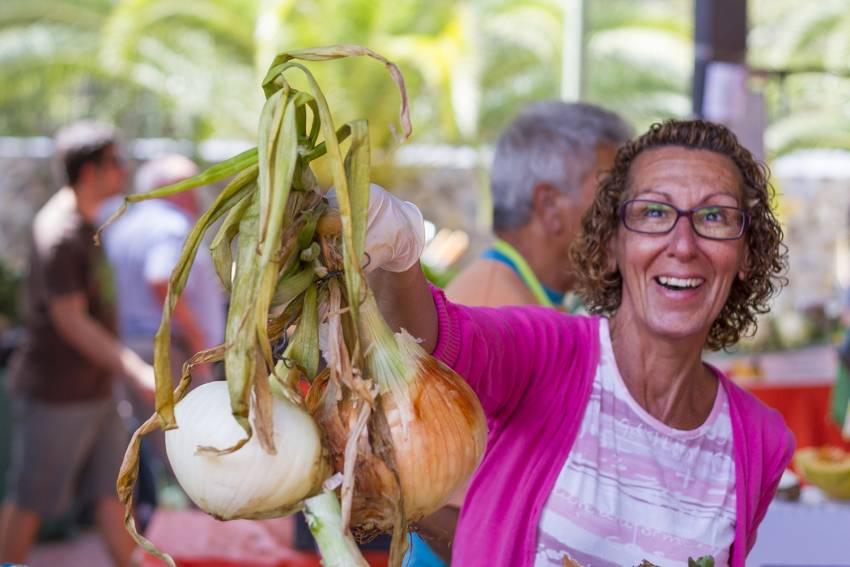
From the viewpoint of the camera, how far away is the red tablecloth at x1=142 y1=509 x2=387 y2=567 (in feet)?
9.58

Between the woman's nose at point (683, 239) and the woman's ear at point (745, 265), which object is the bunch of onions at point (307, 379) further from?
the woman's ear at point (745, 265)

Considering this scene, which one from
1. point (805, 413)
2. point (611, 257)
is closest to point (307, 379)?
point (611, 257)

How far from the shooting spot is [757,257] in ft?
6.48

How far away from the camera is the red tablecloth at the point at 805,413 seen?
5105mm

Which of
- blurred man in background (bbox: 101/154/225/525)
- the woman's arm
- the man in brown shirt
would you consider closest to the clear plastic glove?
the woman's arm

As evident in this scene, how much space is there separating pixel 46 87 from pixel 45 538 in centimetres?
766

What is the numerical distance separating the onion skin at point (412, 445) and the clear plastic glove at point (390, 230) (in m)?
0.17

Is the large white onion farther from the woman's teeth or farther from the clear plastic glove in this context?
the woman's teeth

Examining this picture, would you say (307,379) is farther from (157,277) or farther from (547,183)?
(157,277)

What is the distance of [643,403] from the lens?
73.3 inches

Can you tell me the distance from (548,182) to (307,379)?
1522 mm

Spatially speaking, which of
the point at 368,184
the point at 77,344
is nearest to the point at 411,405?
the point at 368,184

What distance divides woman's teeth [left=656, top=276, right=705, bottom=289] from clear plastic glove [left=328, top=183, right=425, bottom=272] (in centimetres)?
61

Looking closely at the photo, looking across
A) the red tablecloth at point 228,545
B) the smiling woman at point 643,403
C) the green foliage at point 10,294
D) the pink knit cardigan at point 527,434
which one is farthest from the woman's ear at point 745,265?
the green foliage at point 10,294
